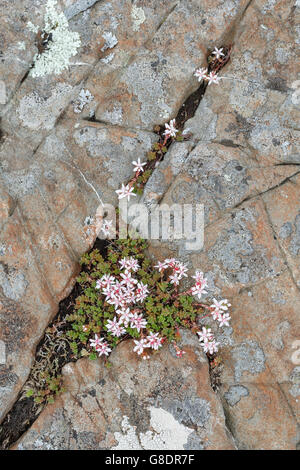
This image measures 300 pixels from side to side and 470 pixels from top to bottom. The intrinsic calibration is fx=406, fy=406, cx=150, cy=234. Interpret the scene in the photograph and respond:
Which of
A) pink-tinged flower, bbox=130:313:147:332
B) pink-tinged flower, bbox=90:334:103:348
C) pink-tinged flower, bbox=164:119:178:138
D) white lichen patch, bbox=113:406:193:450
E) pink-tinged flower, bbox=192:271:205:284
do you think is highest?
pink-tinged flower, bbox=164:119:178:138

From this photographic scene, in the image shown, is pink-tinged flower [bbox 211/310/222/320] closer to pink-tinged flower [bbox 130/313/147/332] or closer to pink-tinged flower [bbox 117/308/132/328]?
pink-tinged flower [bbox 130/313/147/332]

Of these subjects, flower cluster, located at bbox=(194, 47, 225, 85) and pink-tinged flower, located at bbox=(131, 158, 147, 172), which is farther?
flower cluster, located at bbox=(194, 47, 225, 85)

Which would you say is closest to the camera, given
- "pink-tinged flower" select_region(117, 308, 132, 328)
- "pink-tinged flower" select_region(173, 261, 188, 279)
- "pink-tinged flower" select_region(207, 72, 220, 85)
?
"pink-tinged flower" select_region(117, 308, 132, 328)

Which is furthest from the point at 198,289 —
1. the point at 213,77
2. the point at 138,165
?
the point at 213,77

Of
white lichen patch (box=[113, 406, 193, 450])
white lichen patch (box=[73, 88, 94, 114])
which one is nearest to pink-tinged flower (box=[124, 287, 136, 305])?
white lichen patch (box=[113, 406, 193, 450])

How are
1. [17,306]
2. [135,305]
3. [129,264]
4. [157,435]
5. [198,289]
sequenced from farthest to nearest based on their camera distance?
[135,305]
[129,264]
[17,306]
[198,289]
[157,435]

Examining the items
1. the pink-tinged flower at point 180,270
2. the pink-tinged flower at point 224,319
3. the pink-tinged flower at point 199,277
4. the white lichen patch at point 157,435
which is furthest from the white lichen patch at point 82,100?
the white lichen patch at point 157,435

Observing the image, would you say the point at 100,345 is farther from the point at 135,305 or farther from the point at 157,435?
the point at 157,435
